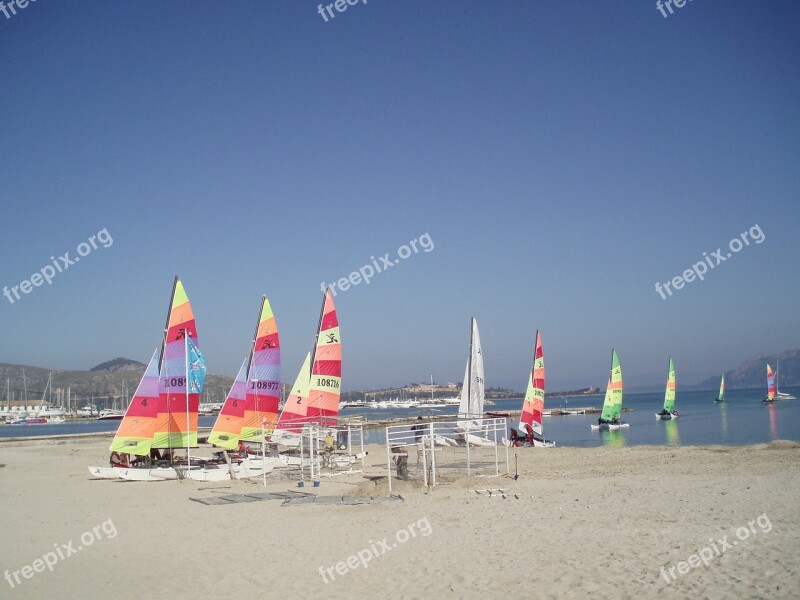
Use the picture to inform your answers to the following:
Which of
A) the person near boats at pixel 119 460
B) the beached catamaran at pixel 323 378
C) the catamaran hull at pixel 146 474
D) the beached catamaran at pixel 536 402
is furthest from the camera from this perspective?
the beached catamaran at pixel 536 402

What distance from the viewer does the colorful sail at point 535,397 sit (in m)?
33.9

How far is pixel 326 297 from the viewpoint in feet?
86.9

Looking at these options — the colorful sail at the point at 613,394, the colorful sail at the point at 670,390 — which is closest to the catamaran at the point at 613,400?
the colorful sail at the point at 613,394

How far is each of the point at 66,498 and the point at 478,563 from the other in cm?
1302

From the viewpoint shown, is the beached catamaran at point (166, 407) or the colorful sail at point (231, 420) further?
the colorful sail at point (231, 420)

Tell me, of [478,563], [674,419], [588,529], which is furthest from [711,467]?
[674,419]

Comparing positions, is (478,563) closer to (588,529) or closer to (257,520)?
(588,529)

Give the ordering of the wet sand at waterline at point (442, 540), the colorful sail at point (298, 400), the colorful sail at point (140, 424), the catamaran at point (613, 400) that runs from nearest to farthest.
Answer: the wet sand at waterline at point (442, 540)
the colorful sail at point (140, 424)
the colorful sail at point (298, 400)
the catamaran at point (613, 400)

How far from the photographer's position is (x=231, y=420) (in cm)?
2436

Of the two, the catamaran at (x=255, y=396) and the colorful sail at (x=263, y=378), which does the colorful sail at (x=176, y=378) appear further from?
the colorful sail at (x=263, y=378)

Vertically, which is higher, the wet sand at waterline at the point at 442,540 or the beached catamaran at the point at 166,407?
the beached catamaran at the point at 166,407

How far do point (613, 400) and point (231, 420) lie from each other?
32.7 m

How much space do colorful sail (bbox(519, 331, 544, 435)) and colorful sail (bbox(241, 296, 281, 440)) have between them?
1348 centimetres

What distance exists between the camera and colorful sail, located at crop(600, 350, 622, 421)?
48625 mm
